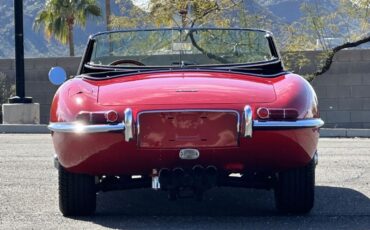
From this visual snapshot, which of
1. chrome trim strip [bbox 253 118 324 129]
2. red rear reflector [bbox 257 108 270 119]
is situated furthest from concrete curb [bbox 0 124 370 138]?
red rear reflector [bbox 257 108 270 119]

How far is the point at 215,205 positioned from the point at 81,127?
162 centimetres

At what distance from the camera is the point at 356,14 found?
77.6 feet

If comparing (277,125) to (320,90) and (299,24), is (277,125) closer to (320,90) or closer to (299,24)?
(320,90)

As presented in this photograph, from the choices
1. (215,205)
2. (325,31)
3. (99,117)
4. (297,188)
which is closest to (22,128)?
(325,31)

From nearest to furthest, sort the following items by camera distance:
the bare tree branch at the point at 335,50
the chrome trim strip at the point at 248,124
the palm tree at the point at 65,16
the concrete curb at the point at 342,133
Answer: the chrome trim strip at the point at 248,124, the concrete curb at the point at 342,133, the bare tree branch at the point at 335,50, the palm tree at the point at 65,16

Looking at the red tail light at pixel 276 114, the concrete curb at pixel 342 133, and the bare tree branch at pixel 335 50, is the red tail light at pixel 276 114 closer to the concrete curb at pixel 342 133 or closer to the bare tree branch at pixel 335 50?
the concrete curb at pixel 342 133

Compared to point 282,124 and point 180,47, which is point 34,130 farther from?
point 282,124

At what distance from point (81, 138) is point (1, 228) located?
2.70 feet

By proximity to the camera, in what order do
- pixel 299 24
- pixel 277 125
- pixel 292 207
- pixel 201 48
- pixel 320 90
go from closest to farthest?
pixel 277 125 → pixel 292 207 → pixel 201 48 → pixel 320 90 → pixel 299 24

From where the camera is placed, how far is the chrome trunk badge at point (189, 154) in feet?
19.2

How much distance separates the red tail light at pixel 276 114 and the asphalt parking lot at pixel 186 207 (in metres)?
0.74

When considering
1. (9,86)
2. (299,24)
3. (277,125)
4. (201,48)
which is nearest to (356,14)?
(299,24)

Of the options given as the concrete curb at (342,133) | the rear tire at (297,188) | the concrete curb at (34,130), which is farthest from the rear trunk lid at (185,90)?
the concrete curb at (34,130)

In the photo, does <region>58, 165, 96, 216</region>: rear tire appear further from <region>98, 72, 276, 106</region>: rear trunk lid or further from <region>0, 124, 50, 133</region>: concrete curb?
<region>0, 124, 50, 133</region>: concrete curb
